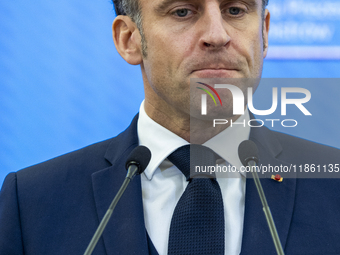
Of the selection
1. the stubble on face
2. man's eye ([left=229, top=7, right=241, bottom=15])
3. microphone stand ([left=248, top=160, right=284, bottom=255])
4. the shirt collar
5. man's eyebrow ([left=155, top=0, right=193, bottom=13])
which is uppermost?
man's eyebrow ([left=155, top=0, right=193, bottom=13])

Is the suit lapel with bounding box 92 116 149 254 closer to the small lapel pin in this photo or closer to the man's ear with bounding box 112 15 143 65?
the man's ear with bounding box 112 15 143 65

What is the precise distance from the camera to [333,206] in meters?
1.48

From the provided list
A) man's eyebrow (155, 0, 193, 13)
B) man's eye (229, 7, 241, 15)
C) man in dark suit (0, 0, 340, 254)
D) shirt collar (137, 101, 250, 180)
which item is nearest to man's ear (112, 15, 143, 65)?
man in dark suit (0, 0, 340, 254)

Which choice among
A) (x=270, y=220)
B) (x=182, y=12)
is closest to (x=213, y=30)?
(x=182, y=12)

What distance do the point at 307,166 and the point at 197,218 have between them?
1.81 ft

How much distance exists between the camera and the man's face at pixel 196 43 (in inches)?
58.8

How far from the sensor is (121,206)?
1.50 m

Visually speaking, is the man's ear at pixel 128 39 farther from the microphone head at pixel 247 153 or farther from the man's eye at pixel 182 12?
the microphone head at pixel 247 153

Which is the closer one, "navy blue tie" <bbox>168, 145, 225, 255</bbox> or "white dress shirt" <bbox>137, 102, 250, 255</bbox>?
"navy blue tie" <bbox>168, 145, 225, 255</bbox>

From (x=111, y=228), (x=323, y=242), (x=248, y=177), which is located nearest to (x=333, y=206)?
(x=323, y=242)

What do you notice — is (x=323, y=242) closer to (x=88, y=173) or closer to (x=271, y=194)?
(x=271, y=194)

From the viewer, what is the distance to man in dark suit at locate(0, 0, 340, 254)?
1.42m

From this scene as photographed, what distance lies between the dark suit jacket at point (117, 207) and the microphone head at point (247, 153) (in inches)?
9.9

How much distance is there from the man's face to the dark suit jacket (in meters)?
0.29
